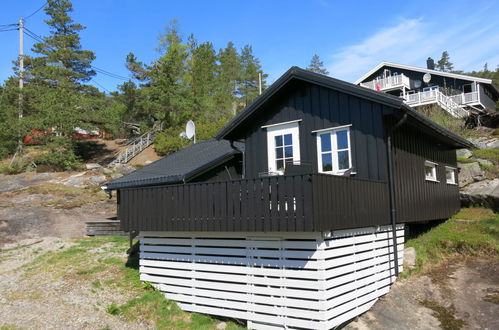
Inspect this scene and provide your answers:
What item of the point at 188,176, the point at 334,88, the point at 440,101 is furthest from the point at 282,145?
the point at 440,101

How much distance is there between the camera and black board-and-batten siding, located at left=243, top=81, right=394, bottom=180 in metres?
10.9

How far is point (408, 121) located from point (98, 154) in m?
38.1

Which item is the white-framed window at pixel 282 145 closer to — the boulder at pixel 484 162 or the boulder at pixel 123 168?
the boulder at pixel 484 162

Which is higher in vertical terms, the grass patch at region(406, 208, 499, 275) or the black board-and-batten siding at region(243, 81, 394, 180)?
the black board-and-batten siding at region(243, 81, 394, 180)

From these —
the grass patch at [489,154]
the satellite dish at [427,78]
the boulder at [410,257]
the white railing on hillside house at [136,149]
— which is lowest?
the boulder at [410,257]

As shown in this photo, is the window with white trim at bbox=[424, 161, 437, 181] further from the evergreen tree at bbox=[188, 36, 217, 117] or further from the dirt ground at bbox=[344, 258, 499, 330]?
the evergreen tree at bbox=[188, 36, 217, 117]

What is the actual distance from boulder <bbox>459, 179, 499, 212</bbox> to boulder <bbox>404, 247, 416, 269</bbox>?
5.76 metres

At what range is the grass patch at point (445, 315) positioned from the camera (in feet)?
30.4

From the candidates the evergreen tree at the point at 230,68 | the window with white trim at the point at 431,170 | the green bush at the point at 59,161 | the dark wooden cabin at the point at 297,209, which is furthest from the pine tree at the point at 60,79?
the window with white trim at the point at 431,170

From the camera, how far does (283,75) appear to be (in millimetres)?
11984

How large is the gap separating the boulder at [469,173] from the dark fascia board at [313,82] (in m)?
10.7

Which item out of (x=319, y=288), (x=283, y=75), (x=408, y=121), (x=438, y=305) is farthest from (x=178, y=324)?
(x=408, y=121)

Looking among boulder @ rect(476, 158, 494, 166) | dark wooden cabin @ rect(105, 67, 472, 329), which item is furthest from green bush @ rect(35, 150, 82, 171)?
boulder @ rect(476, 158, 494, 166)

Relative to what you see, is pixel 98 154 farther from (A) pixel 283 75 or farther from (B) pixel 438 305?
(B) pixel 438 305
